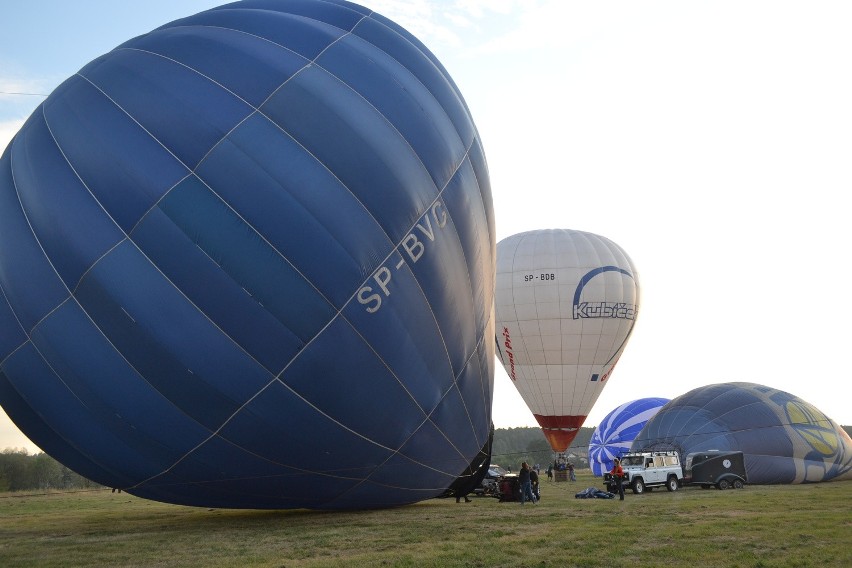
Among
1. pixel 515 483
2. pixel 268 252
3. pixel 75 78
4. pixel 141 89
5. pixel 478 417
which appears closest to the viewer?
pixel 268 252

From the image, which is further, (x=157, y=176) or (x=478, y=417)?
(x=478, y=417)

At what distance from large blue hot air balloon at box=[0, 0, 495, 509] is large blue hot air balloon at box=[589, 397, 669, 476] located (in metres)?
28.0

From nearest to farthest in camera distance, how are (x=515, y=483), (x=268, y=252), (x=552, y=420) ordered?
(x=268, y=252), (x=515, y=483), (x=552, y=420)

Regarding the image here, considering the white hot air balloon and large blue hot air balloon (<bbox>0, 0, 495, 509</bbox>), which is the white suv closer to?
the white hot air balloon

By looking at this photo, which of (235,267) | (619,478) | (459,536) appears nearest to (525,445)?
(619,478)

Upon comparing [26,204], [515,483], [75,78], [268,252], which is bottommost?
[515,483]

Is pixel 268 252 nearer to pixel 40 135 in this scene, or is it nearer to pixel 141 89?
pixel 141 89

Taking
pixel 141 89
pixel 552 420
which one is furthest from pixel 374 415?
pixel 552 420

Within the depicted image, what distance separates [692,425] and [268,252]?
61.9ft

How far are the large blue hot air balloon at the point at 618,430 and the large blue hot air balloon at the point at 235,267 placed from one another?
28.0m

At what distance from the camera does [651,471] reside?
74.5 feet

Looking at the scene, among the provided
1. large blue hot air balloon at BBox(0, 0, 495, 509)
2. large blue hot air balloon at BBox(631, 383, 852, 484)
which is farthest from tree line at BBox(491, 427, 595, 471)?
large blue hot air balloon at BBox(0, 0, 495, 509)

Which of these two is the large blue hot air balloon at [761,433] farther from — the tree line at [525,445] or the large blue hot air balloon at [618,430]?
the tree line at [525,445]

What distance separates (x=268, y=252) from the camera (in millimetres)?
10383
